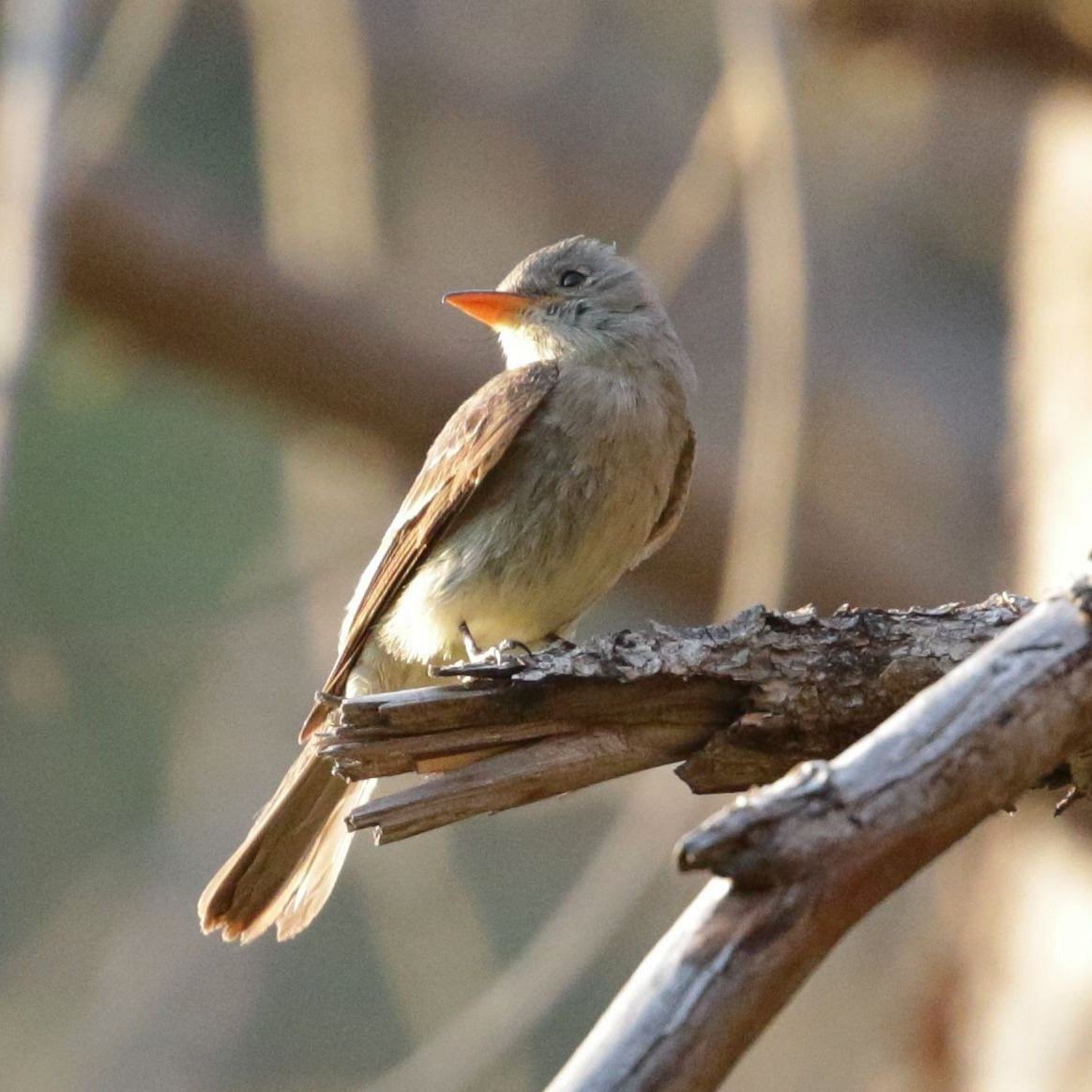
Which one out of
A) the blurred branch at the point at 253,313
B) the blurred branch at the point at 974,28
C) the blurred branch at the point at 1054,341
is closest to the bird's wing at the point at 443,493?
the blurred branch at the point at 253,313

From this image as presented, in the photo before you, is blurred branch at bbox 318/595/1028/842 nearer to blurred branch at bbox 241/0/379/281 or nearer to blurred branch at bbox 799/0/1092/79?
blurred branch at bbox 799/0/1092/79

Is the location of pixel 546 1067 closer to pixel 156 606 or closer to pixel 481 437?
pixel 156 606

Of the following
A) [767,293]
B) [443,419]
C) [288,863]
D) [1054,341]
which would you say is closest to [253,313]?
[443,419]

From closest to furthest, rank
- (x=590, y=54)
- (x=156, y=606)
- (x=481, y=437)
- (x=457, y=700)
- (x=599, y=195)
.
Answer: (x=457, y=700), (x=481, y=437), (x=599, y=195), (x=590, y=54), (x=156, y=606)

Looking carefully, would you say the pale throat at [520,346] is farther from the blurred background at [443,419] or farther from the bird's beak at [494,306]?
the blurred background at [443,419]

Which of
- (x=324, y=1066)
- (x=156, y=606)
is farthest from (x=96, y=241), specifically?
(x=324, y=1066)

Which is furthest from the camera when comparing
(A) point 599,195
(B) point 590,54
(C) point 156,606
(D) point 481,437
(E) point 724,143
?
(C) point 156,606
